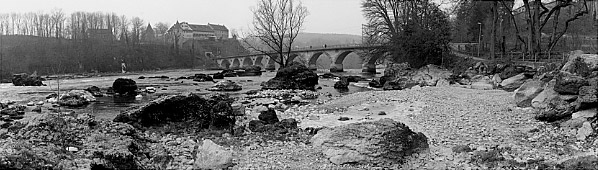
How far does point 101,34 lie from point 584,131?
311ft

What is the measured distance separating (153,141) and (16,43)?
87.9 m

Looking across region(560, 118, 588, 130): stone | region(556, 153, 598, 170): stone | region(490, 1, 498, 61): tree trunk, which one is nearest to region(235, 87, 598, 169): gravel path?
region(560, 118, 588, 130): stone

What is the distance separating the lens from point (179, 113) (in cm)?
1289

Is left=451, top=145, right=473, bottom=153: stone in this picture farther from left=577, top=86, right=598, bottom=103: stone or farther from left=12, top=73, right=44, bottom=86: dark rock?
left=12, top=73, right=44, bottom=86: dark rock

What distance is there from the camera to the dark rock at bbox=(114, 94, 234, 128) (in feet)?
41.0

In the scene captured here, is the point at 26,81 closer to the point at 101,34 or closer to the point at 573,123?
the point at 573,123

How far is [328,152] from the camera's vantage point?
9.02 metres

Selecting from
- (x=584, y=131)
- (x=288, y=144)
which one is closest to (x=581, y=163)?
(x=584, y=131)

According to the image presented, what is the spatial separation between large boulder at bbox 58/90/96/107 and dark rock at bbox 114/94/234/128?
915 centimetres

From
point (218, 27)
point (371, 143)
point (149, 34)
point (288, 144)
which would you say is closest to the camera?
point (371, 143)

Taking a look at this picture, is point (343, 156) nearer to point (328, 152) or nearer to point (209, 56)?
point (328, 152)

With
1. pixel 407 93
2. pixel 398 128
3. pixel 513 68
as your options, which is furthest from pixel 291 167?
pixel 513 68

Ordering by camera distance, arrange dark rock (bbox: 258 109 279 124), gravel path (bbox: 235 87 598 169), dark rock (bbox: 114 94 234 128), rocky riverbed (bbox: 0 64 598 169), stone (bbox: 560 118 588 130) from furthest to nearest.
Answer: dark rock (bbox: 258 109 279 124), dark rock (bbox: 114 94 234 128), stone (bbox: 560 118 588 130), gravel path (bbox: 235 87 598 169), rocky riverbed (bbox: 0 64 598 169)

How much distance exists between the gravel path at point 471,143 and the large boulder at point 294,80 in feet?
42.8
